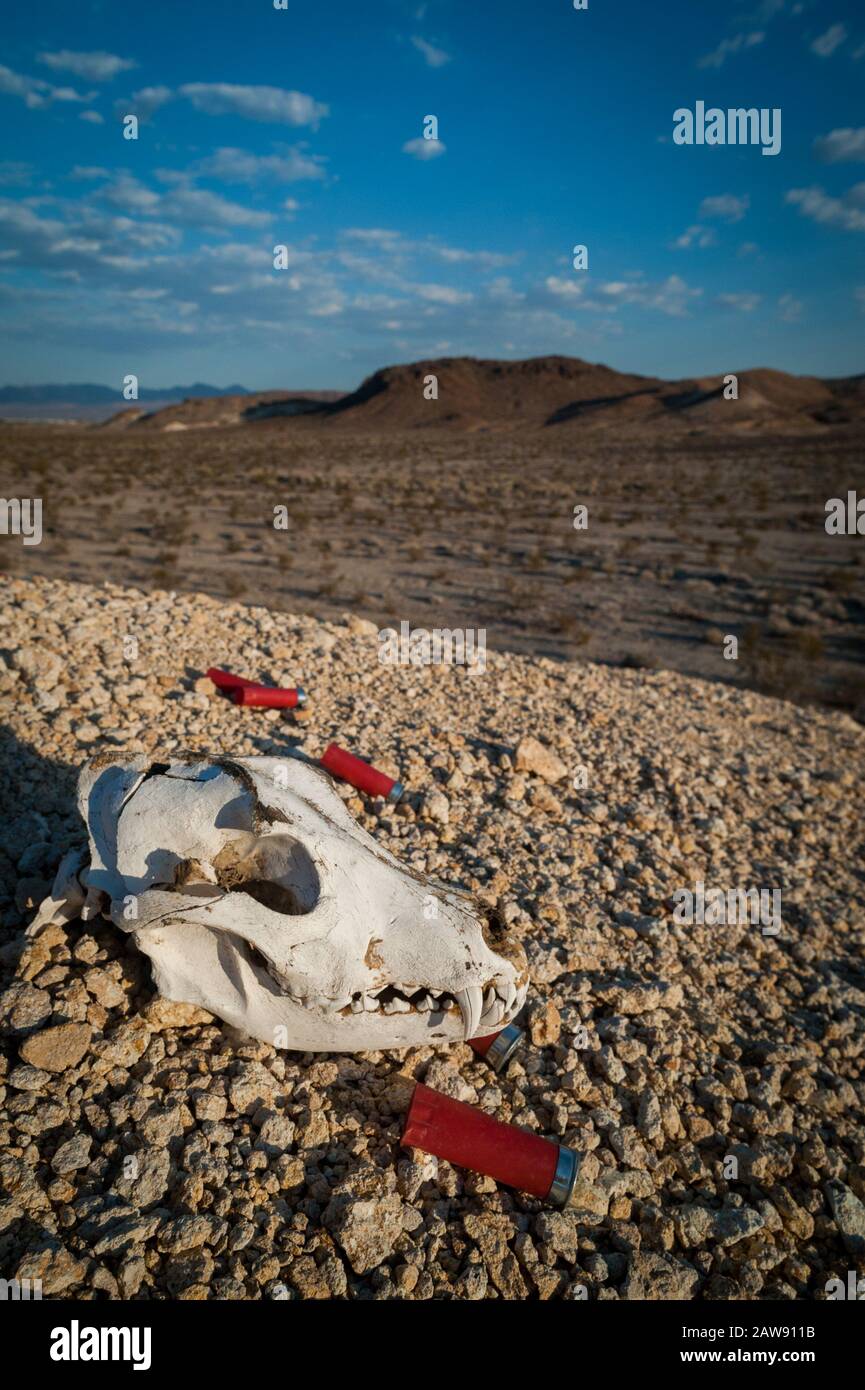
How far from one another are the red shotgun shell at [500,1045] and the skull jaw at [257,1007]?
32 cm

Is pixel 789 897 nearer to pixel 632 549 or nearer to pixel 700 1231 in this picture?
pixel 700 1231

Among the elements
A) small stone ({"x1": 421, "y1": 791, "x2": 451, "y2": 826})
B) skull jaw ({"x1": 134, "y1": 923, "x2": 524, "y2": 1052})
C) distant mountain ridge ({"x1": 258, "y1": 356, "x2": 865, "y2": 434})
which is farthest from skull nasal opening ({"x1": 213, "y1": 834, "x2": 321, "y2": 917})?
distant mountain ridge ({"x1": 258, "y1": 356, "x2": 865, "y2": 434})

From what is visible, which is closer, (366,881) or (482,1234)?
(482,1234)

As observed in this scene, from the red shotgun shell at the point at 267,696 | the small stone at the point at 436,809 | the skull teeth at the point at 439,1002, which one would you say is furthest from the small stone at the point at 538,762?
the skull teeth at the point at 439,1002

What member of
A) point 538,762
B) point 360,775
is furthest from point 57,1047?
point 538,762

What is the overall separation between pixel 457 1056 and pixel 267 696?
288 centimetres

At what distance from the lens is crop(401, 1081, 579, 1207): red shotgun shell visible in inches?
93.3

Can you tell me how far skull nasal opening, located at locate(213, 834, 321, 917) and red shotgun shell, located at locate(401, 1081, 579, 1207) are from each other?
84 cm

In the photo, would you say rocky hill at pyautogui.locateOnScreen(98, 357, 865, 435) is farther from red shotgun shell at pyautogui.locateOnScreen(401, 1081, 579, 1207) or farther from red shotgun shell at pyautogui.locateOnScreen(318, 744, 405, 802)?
red shotgun shell at pyautogui.locateOnScreen(401, 1081, 579, 1207)

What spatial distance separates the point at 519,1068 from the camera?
116 inches
